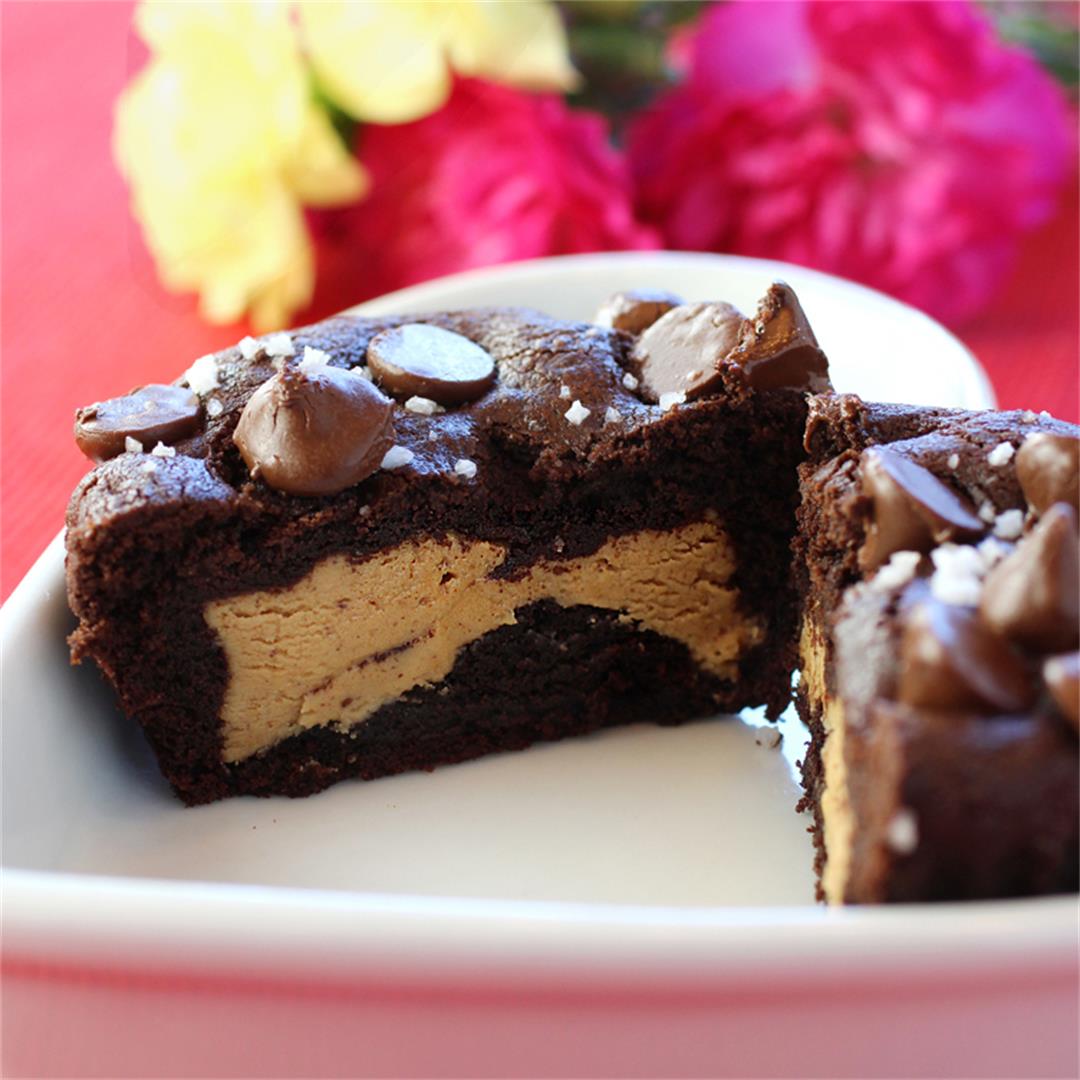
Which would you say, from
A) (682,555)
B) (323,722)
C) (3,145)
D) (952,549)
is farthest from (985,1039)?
(3,145)

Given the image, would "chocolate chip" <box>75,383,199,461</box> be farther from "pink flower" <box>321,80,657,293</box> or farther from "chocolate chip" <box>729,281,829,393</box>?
"pink flower" <box>321,80,657,293</box>

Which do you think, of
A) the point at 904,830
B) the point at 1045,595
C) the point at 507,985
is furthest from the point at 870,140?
the point at 507,985

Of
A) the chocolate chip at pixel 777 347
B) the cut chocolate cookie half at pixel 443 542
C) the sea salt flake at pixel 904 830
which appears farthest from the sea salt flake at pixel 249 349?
the sea salt flake at pixel 904 830

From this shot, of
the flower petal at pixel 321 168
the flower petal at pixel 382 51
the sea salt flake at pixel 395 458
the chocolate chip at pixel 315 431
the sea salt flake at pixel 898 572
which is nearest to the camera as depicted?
the sea salt flake at pixel 898 572

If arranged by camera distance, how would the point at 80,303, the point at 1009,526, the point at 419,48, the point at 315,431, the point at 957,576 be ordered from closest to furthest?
the point at 957,576 < the point at 1009,526 < the point at 315,431 < the point at 419,48 < the point at 80,303

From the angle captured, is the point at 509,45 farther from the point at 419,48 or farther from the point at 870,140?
the point at 870,140

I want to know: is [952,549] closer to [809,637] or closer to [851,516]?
[851,516]

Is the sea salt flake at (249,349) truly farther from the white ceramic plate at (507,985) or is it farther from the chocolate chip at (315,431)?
the white ceramic plate at (507,985)
